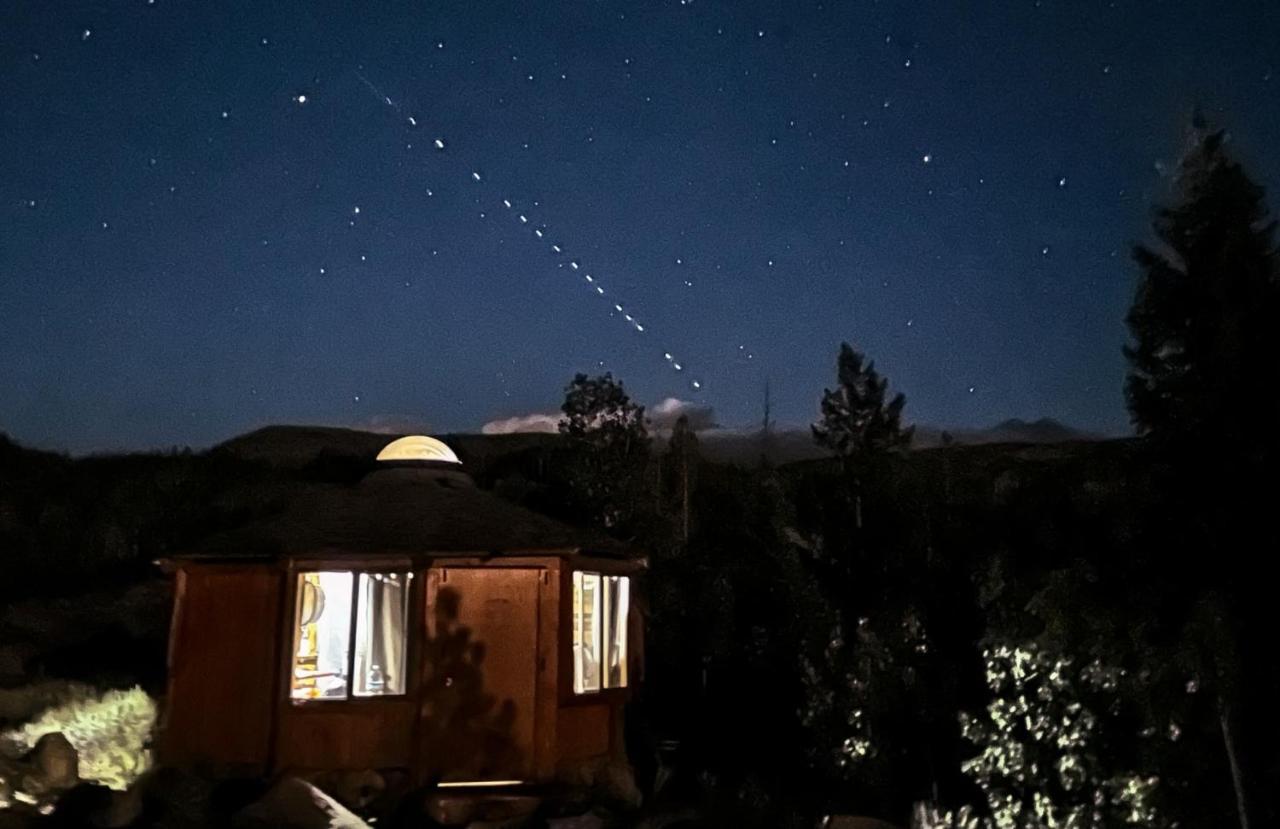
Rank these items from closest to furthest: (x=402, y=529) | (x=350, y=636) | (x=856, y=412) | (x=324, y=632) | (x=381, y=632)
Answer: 1. (x=350, y=636)
2. (x=402, y=529)
3. (x=381, y=632)
4. (x=324, y=632)
5. (x=856, y=412)

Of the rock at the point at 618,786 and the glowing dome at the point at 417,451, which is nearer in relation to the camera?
the rock at the point at 618,786

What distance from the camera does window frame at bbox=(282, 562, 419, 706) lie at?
12.1m

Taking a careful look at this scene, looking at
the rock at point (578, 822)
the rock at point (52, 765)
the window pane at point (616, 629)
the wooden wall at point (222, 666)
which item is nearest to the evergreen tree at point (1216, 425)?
the rock at point (578, 822)

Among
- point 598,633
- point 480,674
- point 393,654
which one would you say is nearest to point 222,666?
point 393,654

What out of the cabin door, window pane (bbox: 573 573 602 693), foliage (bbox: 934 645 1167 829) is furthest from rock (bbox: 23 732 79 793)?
foliage (bbox: 934 645 1167 829)

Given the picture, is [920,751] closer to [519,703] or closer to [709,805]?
[709,805]

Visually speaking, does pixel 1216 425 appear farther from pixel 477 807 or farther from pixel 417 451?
pixel 417 451

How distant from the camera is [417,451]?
15109mm

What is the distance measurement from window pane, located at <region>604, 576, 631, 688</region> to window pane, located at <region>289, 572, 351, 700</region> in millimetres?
2966

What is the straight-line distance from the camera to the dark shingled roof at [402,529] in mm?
12211

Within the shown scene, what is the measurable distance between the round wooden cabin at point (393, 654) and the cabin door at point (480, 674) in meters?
0.01

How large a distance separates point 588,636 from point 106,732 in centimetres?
518

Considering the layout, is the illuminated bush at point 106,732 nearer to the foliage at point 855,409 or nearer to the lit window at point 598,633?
the lit window at point 598,633

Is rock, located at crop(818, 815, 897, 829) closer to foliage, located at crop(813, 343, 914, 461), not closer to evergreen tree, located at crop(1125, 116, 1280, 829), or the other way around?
evergreen tree, located at crop(1125, 116, 1280, 829)
